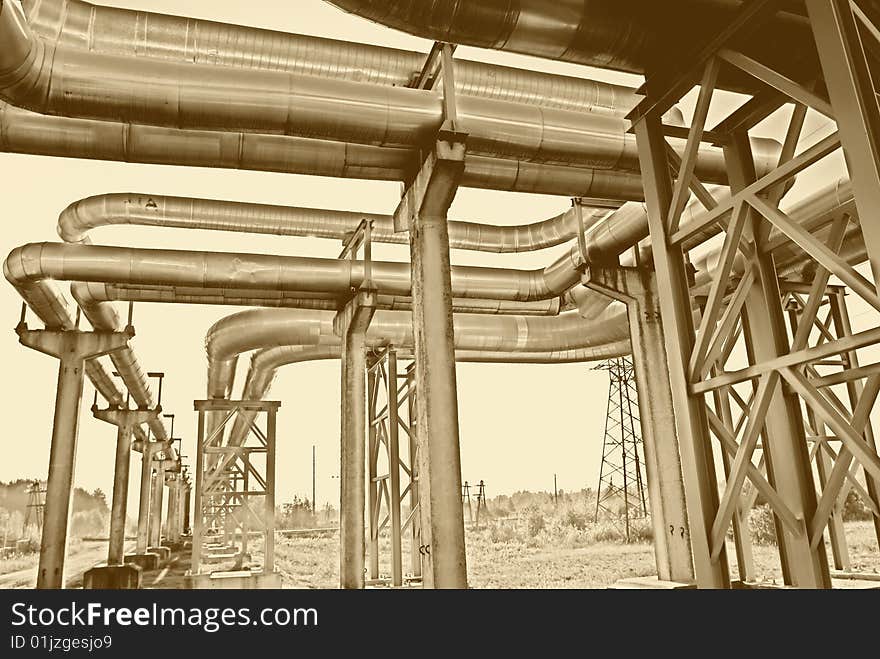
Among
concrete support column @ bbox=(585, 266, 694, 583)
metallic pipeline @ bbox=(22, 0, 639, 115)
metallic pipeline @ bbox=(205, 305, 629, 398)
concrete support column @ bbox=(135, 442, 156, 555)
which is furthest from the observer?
concrete support column @ bbox=(135, 442, 156, 555)

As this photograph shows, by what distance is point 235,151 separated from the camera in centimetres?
759

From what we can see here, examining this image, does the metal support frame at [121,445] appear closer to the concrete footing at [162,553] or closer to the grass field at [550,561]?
the grass field at [550,561]

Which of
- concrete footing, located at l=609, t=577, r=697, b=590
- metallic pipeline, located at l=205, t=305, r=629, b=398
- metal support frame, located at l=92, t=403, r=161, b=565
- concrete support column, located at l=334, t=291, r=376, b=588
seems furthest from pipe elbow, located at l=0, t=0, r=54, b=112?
metal support frame, located at l=92, t=403, r=161, b=565

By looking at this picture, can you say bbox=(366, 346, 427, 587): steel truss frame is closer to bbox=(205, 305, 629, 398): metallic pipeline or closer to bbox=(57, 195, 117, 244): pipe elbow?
bbox=(205, 305, 629, 398): metallic pipeline

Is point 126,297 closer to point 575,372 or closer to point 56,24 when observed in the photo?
point 56,24

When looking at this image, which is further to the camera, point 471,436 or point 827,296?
point 471,436

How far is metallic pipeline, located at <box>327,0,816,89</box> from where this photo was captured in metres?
4.24

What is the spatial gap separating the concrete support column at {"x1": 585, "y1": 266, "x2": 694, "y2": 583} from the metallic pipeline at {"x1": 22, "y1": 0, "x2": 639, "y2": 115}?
11.1ft

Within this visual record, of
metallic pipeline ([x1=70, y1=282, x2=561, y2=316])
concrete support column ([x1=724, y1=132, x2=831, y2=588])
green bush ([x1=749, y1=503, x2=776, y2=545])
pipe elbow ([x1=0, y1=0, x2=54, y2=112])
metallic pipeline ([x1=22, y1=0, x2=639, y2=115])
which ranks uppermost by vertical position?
metallic pipeline ([x1=22, y1=0, x2=639, y2=115])

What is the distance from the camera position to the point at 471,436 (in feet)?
98.4

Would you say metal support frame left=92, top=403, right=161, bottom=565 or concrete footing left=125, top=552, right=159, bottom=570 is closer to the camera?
metal support frame left=92, top=403, right=161, bottom=565
